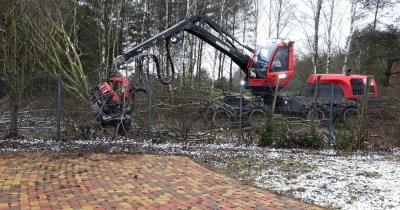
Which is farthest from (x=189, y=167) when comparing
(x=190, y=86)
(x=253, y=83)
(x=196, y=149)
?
(x=253, y=83)

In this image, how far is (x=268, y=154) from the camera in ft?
29.2

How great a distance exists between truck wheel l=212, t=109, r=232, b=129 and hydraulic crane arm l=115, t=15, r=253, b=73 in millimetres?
3051

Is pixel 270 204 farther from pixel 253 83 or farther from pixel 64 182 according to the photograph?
pixel 253 83

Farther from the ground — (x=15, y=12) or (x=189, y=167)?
(x=15, y=12)

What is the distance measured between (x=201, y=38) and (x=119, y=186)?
863 centimetres

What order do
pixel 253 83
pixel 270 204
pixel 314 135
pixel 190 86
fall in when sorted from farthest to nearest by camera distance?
1. pixel 253 83
2. pixel 190 86
3. pixel 314 135
4. pixel 270 204

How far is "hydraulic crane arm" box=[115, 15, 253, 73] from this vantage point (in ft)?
38.4

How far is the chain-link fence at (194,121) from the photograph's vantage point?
9.83m

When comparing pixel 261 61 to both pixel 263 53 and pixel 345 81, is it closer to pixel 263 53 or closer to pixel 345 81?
pixel 263 53

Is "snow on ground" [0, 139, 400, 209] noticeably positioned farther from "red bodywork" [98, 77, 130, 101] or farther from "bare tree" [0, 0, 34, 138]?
"red bodywork" [98, 77, 130, 101]

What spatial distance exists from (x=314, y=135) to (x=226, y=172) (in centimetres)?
371

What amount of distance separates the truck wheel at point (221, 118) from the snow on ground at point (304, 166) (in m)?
0.76

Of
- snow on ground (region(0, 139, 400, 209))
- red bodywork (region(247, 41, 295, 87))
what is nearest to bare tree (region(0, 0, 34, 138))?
snow on ground (region(0, 139, 400, 209))

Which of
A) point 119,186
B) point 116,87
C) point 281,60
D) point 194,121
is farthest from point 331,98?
point 119,186
